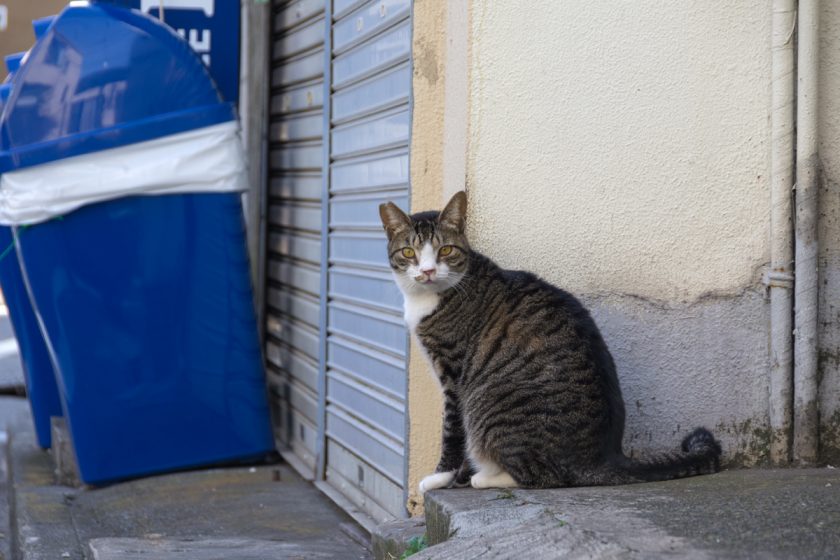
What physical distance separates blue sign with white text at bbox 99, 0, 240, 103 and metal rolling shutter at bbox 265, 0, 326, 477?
30cm

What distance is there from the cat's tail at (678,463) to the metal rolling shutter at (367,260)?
1.22 meters

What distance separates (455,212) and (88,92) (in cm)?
249

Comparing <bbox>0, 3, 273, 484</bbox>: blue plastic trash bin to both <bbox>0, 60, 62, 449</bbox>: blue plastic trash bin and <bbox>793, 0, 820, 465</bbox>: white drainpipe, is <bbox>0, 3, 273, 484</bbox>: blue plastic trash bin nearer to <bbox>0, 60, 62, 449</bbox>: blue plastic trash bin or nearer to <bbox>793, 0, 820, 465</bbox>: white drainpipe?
<bbox>0, 60, 62, 449</bbox>: blue plastic trash bin

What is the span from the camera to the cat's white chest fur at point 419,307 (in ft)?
12.2

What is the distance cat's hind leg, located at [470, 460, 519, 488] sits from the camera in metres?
3.45

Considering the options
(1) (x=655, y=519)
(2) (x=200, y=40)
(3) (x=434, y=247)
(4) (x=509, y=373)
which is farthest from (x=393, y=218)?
(2) (x=200, y=40)

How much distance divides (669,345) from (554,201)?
582 millimetres

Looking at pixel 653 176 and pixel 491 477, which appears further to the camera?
pixel 653 176

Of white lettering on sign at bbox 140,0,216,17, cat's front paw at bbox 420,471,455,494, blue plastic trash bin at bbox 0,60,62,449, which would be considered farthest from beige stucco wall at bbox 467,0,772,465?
blue plastic trash bin at bbox 0,60,62,449

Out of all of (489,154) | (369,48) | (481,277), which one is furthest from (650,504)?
(369,48)

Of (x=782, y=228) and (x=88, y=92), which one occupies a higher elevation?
(x=88, y=92)

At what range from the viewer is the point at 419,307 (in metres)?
3.73

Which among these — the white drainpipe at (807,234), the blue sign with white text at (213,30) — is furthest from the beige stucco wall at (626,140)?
the blue sign with white text at (213,30)

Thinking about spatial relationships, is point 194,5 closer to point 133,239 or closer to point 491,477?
point 133,239
